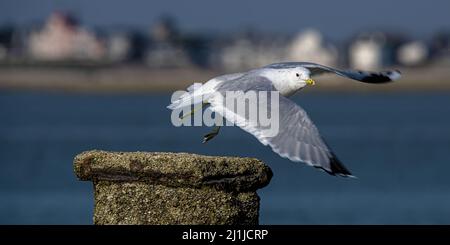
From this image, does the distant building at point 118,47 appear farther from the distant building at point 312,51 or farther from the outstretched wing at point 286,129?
the outstretched wing at point 286,129

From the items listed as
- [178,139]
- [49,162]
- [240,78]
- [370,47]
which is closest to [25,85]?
[370,47]

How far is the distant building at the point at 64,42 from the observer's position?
4525 inches

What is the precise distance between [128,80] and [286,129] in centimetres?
9102

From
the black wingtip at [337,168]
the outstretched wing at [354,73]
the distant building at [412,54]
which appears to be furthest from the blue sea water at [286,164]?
the distant building at [412,54]

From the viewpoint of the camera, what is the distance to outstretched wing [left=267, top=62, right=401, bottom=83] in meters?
8.09

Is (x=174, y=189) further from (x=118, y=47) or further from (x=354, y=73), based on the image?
(x=118, y=47)

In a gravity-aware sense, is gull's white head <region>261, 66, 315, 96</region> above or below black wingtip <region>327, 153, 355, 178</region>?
above

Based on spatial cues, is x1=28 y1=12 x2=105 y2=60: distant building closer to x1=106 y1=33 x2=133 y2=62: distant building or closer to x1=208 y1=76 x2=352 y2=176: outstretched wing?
x1=106 y1=33 x2=133 y2=62: distant building

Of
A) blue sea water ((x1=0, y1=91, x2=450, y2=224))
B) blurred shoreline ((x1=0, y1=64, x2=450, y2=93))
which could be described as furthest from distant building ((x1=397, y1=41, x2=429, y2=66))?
blue sea water ((x1=0, y1=91, x2=450, y2=224))

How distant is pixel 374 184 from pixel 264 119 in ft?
55.2

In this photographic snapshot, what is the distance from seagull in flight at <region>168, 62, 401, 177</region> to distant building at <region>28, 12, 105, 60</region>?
104957 millimetres

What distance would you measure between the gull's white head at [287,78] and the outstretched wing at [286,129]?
7.5 inches
